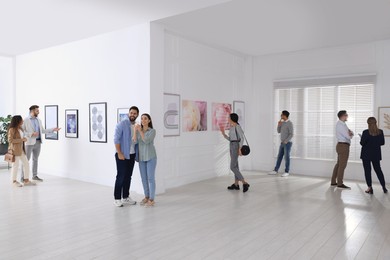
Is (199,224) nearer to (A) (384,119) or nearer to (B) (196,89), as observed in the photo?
(B) (196,89)

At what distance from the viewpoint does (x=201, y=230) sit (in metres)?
4.43

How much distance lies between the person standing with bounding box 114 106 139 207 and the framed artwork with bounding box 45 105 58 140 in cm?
404

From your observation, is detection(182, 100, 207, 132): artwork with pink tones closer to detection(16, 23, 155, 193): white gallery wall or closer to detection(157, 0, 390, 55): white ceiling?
detection(16, 23, 155, 193): white gallery wall

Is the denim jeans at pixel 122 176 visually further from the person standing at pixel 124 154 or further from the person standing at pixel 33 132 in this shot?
the person standing at pixel 33 132

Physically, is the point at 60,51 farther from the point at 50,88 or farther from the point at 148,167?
the point at 148,167

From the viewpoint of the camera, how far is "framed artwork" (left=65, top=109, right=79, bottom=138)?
8.12 meters

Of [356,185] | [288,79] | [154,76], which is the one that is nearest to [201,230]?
[154,76]

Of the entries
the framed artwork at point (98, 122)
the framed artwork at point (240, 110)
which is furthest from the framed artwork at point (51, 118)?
the framed artwork at point (240, 110)

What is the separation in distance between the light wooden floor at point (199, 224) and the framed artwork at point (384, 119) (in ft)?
5.47

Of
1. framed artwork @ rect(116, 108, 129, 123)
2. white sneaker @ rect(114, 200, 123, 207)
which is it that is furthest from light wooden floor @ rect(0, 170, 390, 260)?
framed artwork @ rect(116, 108, 129, 123)

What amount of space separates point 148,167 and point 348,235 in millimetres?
3111

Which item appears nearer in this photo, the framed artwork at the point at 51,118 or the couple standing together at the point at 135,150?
the couple standing together at the point at 135,150

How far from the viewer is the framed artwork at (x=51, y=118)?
343 inches

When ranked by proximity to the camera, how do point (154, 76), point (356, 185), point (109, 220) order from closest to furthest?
point (109, 220) < point (154, 76) < point (356, 185)
